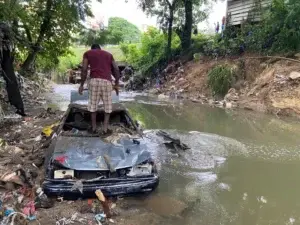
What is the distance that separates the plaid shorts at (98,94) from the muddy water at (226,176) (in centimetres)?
172

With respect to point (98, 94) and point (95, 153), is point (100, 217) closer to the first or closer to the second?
point (95, 153)

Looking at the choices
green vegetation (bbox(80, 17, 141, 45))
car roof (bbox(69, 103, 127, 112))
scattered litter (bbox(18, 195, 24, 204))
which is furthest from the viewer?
green vegetation (bbox(80, 17, 141, 45))

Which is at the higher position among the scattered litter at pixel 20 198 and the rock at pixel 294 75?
the rock at pixel 294 75

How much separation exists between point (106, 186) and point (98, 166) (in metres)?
0.32

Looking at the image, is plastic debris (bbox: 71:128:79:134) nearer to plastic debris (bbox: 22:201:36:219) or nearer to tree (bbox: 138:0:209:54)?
plastic debris (bbox: 22:201:36:219)

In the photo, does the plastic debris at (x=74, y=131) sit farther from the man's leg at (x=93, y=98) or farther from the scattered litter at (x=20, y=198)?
the scattered litter at (x=20, y=198)

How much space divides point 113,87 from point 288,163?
4.00 meters

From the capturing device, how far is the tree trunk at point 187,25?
2355 cm

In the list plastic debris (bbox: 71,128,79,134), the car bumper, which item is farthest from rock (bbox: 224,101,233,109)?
the car bumper

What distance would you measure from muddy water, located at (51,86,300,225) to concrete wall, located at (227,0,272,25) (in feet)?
30.1

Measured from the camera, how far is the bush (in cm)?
1758

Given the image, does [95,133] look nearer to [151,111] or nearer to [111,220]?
[111,220]

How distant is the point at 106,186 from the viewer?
505 cm

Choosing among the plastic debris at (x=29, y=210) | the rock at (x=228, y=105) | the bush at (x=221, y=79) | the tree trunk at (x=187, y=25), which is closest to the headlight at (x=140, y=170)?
the plastic debris at (x=29, y=210)
